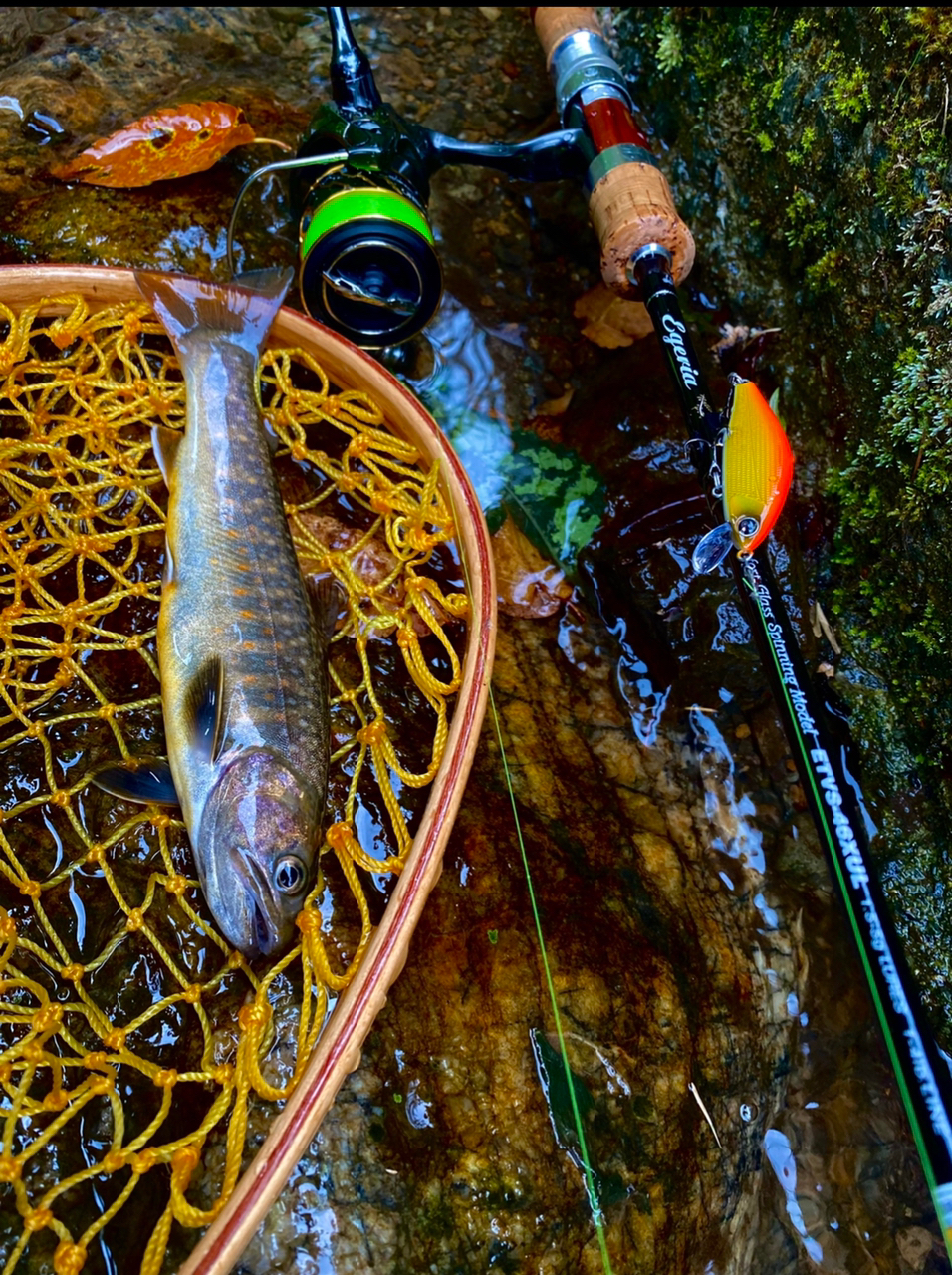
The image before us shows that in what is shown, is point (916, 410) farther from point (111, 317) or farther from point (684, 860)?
point (111, 317)

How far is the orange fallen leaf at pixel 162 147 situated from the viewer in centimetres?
340

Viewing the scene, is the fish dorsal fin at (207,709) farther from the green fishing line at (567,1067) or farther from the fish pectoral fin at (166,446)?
the green fishing line at (567,1067)

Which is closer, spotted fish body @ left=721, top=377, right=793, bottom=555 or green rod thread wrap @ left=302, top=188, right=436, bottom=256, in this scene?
spotted fish body @ left=721, top=377, right=793, bottom=555

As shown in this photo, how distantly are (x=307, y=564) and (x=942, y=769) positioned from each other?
6.53 feet

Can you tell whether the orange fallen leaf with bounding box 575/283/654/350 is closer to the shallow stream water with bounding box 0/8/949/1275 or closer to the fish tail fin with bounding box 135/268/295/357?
the shallow stream water with bounding box 0/8/949/1275

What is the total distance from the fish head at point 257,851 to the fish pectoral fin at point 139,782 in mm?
195

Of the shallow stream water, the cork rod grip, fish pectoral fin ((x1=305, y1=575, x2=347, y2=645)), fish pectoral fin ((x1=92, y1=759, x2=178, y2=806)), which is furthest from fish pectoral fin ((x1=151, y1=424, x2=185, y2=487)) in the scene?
the cork rod grip

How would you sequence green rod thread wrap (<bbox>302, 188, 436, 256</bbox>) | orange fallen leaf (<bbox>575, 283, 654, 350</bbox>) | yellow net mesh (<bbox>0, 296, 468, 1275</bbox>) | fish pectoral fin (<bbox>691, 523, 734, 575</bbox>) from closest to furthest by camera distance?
yellow net mesh (<bbox>0, 296, 468, 1275</bbox>)
fish pectoral fin (<bbox>691, 523, 734, 575</bbox>)
green rod thread wrap (<bbox>302, 188, 436, 256</bbox>)
orange fallen leaf (<bbox>575, 283, 654, 350</bbox>)

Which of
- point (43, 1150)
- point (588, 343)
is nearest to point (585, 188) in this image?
point (588, 343)

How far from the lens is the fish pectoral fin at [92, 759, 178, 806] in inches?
91.1

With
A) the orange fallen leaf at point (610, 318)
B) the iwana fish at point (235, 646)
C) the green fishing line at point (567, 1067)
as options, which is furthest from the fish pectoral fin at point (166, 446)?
the orange fallen leaf at point (610, 318)

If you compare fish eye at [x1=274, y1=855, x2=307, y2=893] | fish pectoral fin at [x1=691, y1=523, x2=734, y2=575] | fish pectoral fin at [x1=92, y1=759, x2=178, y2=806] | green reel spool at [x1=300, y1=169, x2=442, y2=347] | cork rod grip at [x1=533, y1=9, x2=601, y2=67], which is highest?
cork rod grip at [x1=533, y1=9, x2=601, y2=67]

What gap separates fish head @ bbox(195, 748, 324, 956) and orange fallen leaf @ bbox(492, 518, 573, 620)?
1.26 m

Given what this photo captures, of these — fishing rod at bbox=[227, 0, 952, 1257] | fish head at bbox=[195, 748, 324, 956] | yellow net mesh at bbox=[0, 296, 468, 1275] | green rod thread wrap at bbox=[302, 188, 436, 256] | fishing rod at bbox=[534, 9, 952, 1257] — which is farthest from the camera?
green rod thread wrap at bbox=[302, 188, 436, 256]
